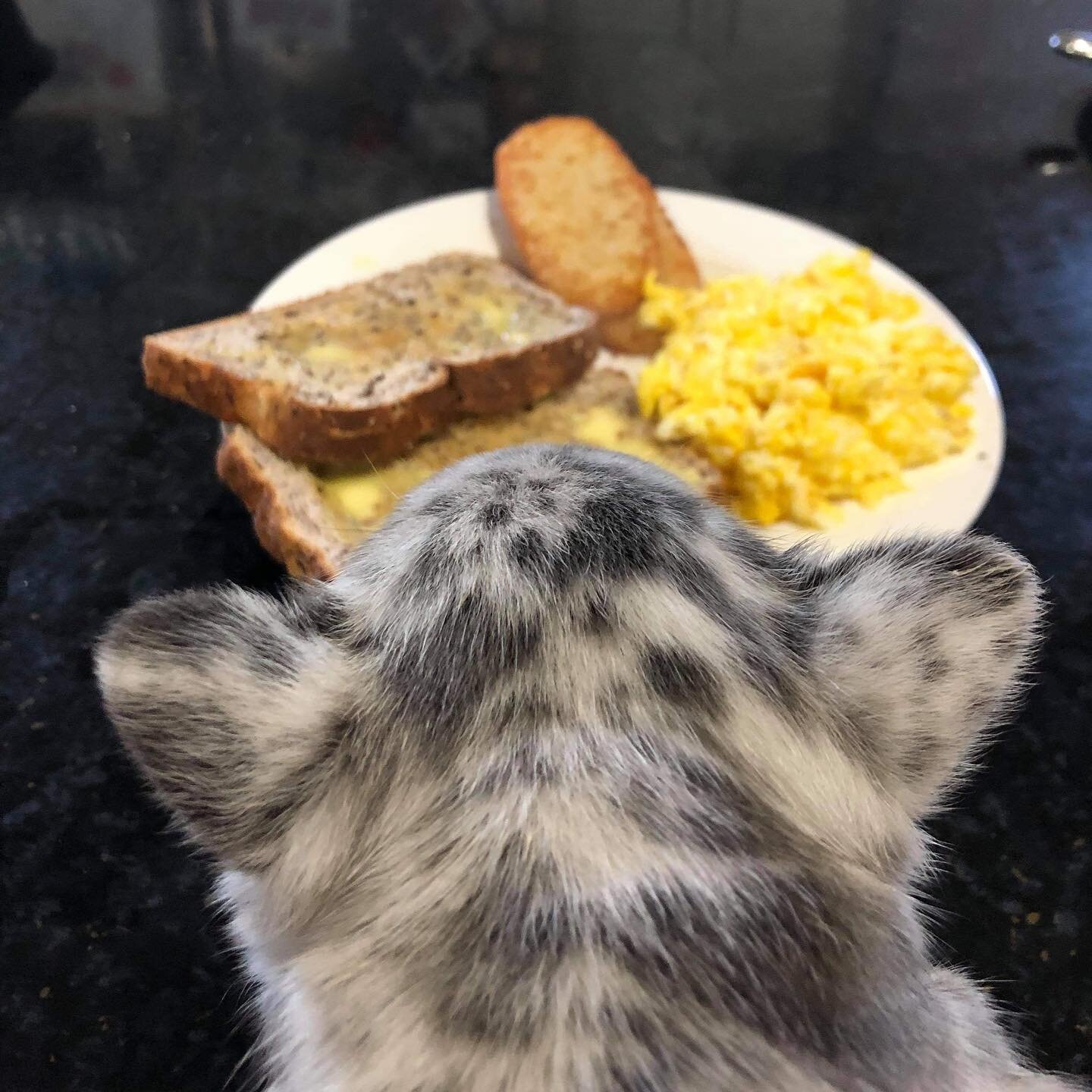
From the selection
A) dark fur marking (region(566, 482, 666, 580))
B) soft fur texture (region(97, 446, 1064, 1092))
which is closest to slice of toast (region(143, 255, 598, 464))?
soft fur texture (region(97, 446, 1064, 1092))

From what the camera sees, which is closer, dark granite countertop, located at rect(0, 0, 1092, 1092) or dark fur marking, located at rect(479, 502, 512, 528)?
dark fur marking, located at rect(479, 502, 512, 528)

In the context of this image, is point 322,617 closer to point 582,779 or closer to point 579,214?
point 582,779

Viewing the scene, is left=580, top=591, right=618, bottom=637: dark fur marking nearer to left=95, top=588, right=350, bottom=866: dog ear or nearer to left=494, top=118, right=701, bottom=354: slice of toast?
left=95, top=588, right=350, bottom=866: dog ear

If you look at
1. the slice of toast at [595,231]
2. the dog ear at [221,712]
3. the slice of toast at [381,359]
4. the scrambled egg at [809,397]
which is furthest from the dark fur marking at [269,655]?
the slice of toast at [595,231]

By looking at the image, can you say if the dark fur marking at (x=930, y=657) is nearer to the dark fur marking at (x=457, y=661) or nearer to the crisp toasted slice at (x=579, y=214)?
the dark fur marking at (x=457, y=661)

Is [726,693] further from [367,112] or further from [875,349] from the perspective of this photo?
[367,112]

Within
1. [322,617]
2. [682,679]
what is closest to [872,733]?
[682,679]
